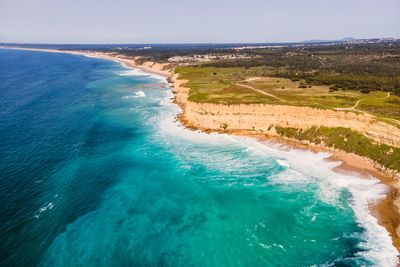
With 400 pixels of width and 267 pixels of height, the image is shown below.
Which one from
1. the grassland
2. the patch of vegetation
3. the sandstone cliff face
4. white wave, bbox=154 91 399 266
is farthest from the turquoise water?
the grassland

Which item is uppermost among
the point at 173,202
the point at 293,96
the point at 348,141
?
the point at 348,141

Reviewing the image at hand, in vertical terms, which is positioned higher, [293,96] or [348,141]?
[348,141]

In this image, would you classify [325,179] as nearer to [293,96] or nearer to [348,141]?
[348,141]

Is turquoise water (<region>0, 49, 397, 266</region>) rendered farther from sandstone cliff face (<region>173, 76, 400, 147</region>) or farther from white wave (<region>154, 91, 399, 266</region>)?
sandstone cliff face (<region>173, 76, 400, 147</region>)

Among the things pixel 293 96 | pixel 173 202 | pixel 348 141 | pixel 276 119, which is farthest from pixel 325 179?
pixel 293 96

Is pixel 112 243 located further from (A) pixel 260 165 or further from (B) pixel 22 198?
(A) pixel 260 165

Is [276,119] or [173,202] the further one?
[276,119]
